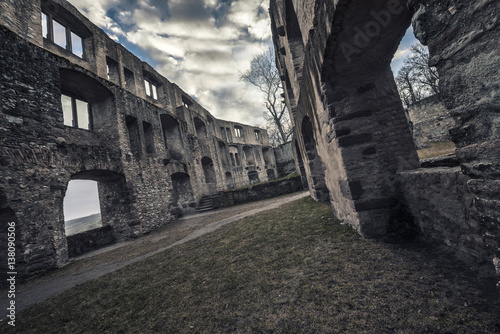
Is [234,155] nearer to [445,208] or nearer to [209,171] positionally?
[209,171]

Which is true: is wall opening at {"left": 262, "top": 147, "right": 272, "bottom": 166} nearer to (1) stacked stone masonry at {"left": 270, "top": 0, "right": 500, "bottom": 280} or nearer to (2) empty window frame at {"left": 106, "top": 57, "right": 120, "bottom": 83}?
(2) empty window frame at {"left": 106, "top": 57, "right": 120, "bottom": 83}

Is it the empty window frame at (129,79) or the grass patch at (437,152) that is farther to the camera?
the empty window frame at (129,79)

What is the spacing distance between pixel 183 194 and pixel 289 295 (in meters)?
11.6

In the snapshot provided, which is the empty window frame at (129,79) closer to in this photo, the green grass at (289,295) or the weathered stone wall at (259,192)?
the weathered stone wall at (259,192)

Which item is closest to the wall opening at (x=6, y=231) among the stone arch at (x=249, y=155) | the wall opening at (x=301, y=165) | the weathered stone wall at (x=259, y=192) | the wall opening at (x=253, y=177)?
the weathered stone wall at (x=259, y=192)

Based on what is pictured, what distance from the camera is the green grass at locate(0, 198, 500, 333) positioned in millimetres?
1396

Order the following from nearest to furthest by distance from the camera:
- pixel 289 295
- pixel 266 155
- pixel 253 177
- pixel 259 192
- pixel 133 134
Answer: pixel 289 295, pixel 133 134, pixel 259 192, pixel 253 177, pixel 266 155

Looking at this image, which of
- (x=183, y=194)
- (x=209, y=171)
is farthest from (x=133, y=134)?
(x=209, y=171)

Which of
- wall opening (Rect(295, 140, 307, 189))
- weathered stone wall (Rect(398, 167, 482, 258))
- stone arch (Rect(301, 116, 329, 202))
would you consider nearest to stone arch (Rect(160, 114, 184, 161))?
wall opening (Rect(295, 140, 307, 189))

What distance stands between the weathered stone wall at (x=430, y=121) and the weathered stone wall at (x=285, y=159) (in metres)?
12.8

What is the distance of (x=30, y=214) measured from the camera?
5266mm

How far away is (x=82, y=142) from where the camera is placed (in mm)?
8672

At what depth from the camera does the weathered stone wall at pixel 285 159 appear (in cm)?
2559

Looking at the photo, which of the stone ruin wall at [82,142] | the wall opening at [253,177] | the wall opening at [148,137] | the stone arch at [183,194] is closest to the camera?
the stone ruin wall at [82,142]
